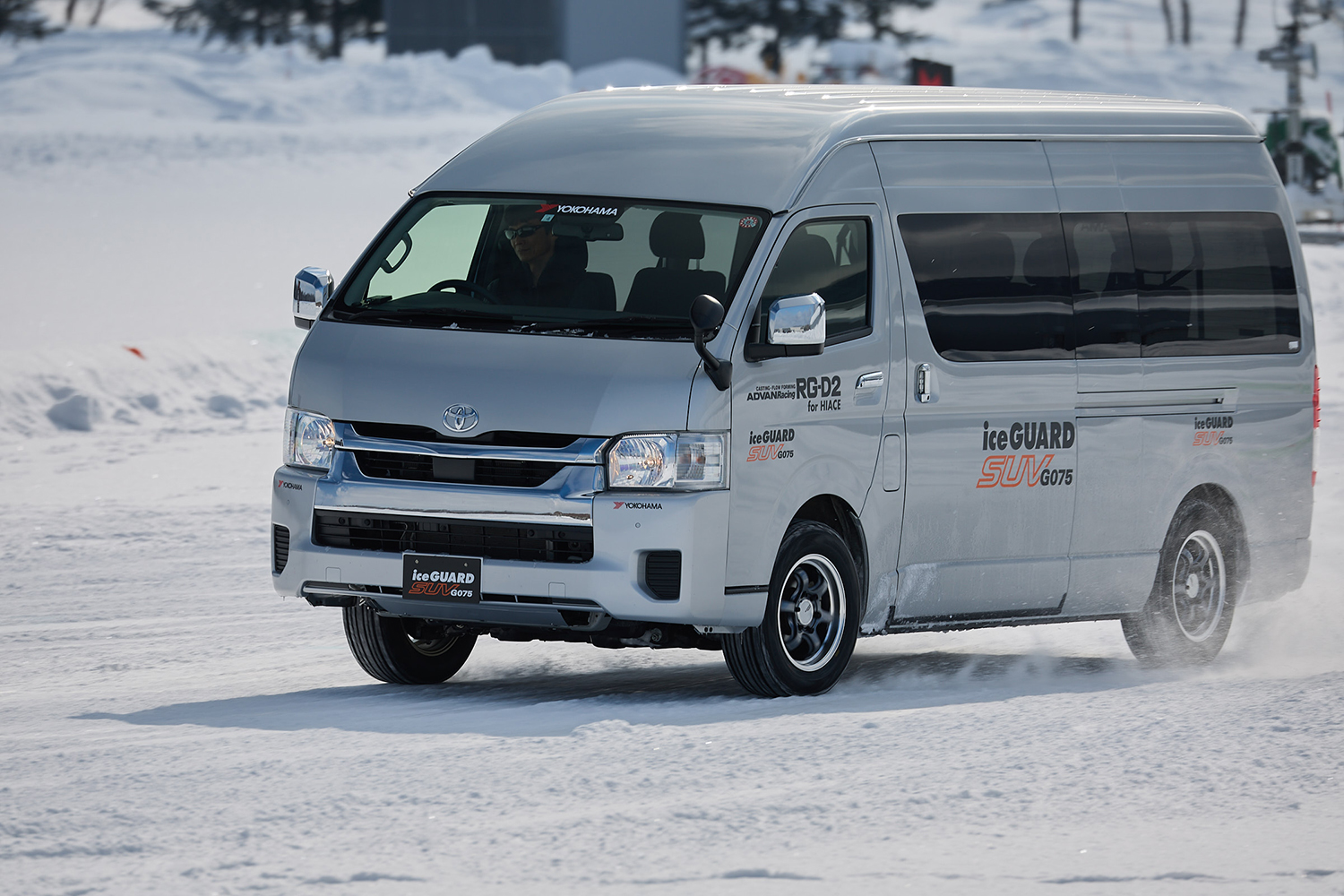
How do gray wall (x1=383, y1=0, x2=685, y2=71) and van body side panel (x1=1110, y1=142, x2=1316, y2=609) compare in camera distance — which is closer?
van body side panel (x1=1110, y1=142, x2=1316, y2=609)

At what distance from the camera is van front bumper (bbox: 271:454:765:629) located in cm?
797

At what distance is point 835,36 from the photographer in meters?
69.9

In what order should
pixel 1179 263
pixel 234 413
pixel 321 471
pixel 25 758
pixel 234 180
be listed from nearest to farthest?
pixel 25 758 → pixel 321 471 → pixel 1179 263 → pixel 234 413 → pixel 234 180

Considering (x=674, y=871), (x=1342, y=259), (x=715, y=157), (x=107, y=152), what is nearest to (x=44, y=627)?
(x=715, y=157)

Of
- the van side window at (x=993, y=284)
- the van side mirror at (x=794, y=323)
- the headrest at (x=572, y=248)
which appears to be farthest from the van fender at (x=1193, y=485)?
the headrest at (x=572, y=248)

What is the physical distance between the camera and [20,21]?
2699 inches

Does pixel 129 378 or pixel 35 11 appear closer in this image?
pixel 129 378

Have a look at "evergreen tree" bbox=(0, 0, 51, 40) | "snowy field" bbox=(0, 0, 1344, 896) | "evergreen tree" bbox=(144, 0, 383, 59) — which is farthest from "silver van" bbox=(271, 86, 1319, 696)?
"evergreen tree" bbox=(0, 0, 51, 40)

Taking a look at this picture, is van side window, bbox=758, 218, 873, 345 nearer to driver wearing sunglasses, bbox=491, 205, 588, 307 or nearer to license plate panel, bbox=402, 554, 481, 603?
driver wearing sunglasses, bbox=491, 205, 588, 307

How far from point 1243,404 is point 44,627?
5884mm

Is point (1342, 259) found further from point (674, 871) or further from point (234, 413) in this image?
point (674, 871)

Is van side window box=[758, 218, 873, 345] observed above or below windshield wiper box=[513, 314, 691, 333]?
above

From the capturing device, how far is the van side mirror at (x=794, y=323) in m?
8.08

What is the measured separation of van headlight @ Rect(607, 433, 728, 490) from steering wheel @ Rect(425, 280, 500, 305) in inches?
40.7
